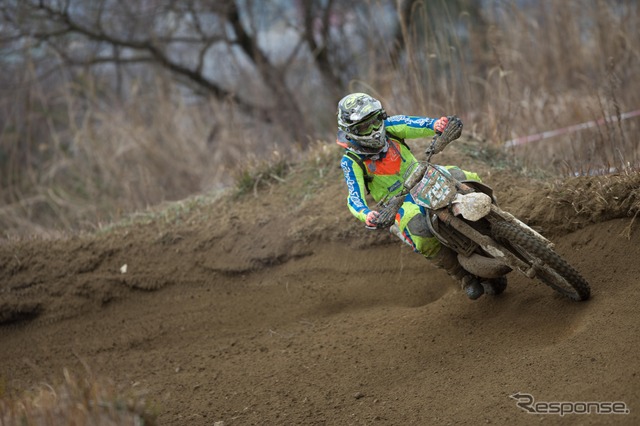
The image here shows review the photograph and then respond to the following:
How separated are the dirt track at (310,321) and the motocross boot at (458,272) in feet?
0.79

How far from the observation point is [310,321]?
6.22m

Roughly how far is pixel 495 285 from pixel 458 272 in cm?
36

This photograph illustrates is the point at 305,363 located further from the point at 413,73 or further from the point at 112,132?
the point at 112,132

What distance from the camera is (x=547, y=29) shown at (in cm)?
1166

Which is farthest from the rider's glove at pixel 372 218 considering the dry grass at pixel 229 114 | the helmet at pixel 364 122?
the dry grass at pixel 229 114

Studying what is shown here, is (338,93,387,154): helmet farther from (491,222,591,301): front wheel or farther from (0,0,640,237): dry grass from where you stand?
(0,0,640,237): dry grass

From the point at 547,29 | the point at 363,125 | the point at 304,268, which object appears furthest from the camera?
the point at 547,29

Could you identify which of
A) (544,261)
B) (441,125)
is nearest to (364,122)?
(441,125)

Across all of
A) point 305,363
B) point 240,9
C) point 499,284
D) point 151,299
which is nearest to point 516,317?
point 499,284

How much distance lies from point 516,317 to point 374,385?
112cm

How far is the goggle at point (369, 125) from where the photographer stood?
4.85 meters

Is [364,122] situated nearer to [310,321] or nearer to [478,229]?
[478,229]

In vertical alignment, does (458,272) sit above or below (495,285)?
above

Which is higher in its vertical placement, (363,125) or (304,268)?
(363,125)
